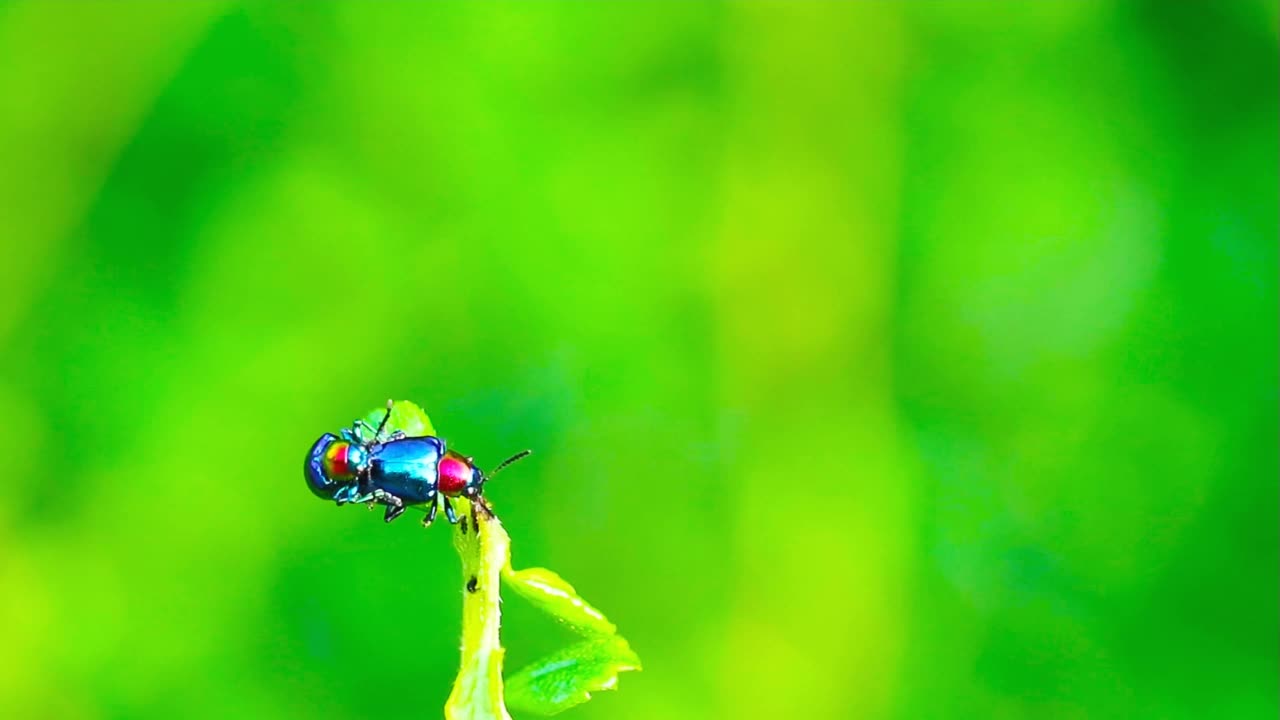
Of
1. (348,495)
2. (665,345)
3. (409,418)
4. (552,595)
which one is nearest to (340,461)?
(348,495)

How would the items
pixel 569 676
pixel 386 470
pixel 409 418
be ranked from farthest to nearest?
pixel 386 470
pixel 409 418
pixel 569 676

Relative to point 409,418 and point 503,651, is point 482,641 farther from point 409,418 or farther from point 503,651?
point 409,418

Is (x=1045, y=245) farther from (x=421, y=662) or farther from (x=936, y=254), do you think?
(x=421, y=662)

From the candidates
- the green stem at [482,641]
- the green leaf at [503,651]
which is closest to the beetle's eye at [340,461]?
the green leaf at [503,651]

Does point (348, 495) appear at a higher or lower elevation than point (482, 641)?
lower

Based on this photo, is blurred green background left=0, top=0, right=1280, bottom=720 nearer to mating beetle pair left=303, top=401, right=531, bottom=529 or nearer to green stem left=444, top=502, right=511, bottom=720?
mating beetle pair left=303, top=401, right=531, bottom=529
